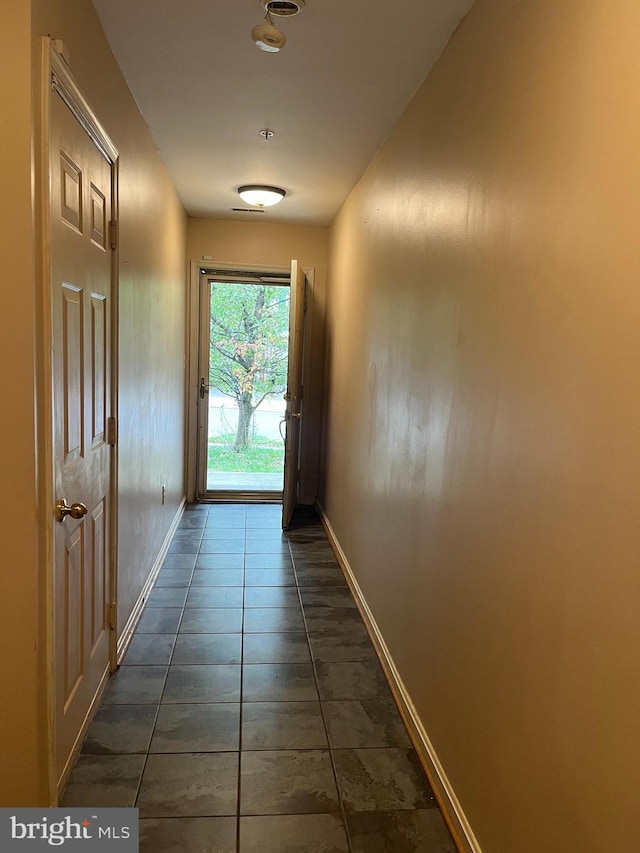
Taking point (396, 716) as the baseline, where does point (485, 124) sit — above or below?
above

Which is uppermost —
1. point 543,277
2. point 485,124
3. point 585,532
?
point 485,124

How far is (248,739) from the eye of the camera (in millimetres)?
2113

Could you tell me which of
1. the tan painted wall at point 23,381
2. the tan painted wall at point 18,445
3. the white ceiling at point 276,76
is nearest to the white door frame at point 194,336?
the white ceiling at point 276,76

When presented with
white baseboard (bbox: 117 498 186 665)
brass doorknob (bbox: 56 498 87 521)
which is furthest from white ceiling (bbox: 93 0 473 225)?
white baseboard (bbox: 117 498 186 665)

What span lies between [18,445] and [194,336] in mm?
3785

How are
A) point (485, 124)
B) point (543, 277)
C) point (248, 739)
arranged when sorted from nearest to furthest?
point (543, 277) → point (485, 124) → point (248, 739)

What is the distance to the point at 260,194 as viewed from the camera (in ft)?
12.8

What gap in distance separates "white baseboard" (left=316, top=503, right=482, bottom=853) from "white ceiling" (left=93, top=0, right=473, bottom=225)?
93.2 inches

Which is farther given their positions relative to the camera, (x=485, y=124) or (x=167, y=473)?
(x=167, y=473)

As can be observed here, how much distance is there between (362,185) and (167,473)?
2.29 meters

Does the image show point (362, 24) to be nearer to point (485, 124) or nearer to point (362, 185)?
point (485, 124)

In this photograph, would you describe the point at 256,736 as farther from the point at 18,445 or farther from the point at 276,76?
the point at 276,76

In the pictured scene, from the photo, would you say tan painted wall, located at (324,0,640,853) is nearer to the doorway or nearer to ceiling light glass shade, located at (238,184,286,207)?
ceiling light glass shade, located at (238,184,286,207)

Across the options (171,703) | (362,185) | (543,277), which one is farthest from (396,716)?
(362,185)
